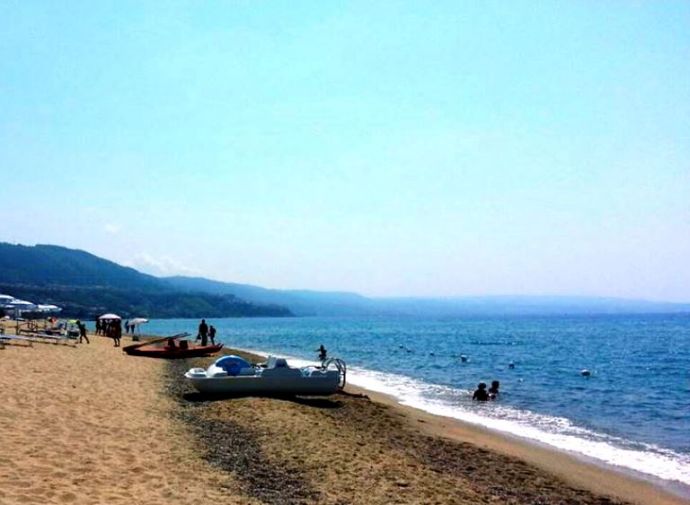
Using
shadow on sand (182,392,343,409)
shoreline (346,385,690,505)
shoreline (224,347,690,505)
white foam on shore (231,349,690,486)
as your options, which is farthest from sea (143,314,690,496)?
shadow on sand (182,392,343,409)

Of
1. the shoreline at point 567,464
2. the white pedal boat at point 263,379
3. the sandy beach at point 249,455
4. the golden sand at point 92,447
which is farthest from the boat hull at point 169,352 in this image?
the shoreline at point 567,464

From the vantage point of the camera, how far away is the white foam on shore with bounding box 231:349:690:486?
15.3 metres

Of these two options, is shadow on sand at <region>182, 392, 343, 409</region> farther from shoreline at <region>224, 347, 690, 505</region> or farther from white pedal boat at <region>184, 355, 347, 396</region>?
shoreline at <region>224, 347, 690, 505</region>

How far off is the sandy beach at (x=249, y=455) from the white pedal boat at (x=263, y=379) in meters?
0.52

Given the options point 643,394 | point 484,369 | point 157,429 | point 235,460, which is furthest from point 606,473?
point 484,369

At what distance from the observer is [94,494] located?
8.14 meters

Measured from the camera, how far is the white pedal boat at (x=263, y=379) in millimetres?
18906

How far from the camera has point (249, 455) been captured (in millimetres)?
11516

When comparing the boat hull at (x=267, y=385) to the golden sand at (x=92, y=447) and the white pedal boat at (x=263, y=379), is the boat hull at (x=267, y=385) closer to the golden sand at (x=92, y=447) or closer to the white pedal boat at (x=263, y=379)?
the white pedal boat at (x=263, y=379)

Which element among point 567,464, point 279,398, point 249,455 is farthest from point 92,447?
point 567,464

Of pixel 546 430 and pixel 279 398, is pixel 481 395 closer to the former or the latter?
pixel 546 430

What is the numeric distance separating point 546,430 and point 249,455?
11.7 meters

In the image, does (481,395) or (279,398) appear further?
(481,395)

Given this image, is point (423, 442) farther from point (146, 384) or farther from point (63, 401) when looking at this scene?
point (146, 384)
